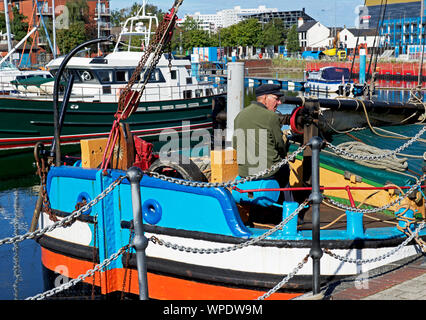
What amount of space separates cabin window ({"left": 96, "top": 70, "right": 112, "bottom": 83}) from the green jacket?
58.5 feet

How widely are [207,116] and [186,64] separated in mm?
2652

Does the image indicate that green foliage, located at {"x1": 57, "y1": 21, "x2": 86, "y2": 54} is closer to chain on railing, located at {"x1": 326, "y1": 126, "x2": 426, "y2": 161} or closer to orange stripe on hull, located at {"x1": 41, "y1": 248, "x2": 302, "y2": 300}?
orange stripe on hull, located at {"x1": 41, "y1": 248, "x2": 302, "y2": 300}

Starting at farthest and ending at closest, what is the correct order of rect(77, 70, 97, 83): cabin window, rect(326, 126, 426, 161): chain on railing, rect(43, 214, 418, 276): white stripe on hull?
rect(77, 70, 97, 83): cabin window
rect(43, 214, 418, 276): white stripe on hull
rect(326, 126, 426, 161): chain on railing

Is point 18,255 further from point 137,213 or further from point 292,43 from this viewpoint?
point 292,43

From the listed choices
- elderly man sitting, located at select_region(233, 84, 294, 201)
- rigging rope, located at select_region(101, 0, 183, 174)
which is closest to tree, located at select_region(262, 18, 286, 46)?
rigging rope, located at select_region(101, 0, 183, 174)

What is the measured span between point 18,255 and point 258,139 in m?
6.41

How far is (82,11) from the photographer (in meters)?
77.1

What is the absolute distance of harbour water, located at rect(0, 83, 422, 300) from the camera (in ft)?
30.1

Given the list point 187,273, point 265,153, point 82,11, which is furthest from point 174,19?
point 82,11

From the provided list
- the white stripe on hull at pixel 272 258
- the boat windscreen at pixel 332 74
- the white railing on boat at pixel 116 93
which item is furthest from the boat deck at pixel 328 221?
the boat windscreen at pixel 332 74

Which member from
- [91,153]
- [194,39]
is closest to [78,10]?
[194,39]

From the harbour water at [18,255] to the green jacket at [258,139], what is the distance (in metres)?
4.54

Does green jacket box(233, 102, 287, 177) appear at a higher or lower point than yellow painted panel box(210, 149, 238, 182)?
higher
